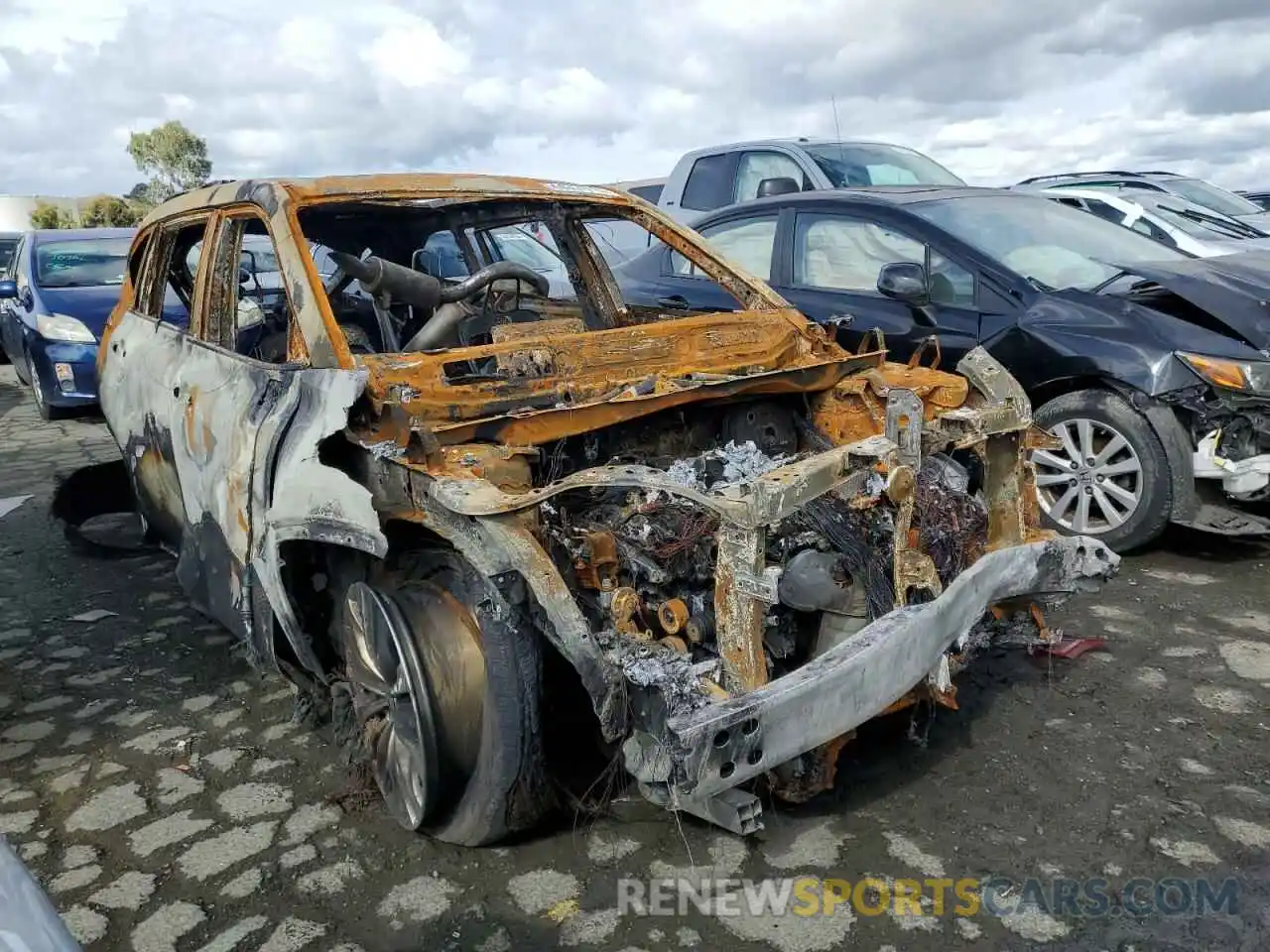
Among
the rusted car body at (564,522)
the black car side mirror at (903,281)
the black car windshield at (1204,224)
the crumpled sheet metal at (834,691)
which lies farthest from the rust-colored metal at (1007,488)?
the black car windshield at (1204,224)

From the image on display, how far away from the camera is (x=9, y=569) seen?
16.9 feet

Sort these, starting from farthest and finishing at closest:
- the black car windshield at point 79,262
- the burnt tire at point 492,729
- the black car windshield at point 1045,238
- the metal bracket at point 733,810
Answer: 1. the black car windshield at point 79,262
2. the black car windshield at point 1045,238
3. the burnt tire at point 492,729
4. the metal bracket at point 733,810

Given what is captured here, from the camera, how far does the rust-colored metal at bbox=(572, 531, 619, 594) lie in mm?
2688

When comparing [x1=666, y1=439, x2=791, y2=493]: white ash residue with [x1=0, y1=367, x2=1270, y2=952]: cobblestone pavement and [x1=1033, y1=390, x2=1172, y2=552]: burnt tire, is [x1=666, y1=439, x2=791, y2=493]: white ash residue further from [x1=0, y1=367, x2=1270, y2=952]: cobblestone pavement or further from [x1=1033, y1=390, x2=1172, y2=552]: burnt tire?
[x1=1033, y1=390, x2=1172, y2=552]: burnt tire

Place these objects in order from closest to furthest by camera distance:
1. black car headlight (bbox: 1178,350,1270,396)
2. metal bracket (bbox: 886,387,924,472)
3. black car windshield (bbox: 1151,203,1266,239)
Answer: metal bracket (bbox: 886,387,924,472) < black car headlight (bbox: 1178,350,1270,396) < black car windshield (bbox: 1151,203,1266,239)

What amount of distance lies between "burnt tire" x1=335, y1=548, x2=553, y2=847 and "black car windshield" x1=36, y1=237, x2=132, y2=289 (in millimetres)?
7543

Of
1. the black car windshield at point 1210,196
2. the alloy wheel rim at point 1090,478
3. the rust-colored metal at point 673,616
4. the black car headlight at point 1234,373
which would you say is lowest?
the alloy wheel rim at point 1090,478

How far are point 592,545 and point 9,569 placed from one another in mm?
3903

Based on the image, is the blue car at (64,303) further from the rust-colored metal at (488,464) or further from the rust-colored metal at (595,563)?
the rust-colored metal at (595,563)

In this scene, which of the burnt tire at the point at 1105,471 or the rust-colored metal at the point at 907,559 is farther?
the burnt tire at the point at 1105,471

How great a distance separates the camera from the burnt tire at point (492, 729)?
2.53 metres

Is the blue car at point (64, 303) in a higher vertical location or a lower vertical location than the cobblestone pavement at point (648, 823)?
higher

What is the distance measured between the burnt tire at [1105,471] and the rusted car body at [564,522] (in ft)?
4.58

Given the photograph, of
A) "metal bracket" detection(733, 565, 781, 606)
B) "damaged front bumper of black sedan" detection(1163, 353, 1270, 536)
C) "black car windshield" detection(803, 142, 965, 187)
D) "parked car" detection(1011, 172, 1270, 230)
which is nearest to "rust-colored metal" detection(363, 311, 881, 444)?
"metal bracket" detection(733, 565, 781, 606)
